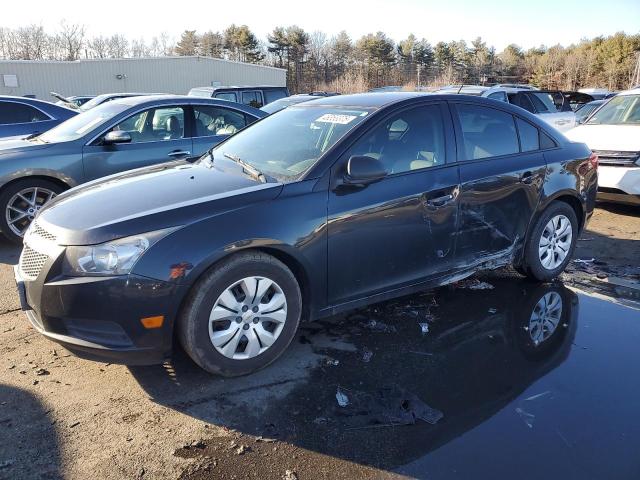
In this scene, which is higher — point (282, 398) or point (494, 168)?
A: point (494, 168)

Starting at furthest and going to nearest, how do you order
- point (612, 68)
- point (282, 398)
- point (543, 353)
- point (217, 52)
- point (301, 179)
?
point (217, 52), point (612, 68), point (543, 353), point (301, 179), point (282, 398)

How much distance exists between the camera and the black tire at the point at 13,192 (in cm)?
582

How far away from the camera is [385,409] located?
2980mm

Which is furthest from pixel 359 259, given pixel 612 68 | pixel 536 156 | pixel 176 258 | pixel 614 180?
pixel 612 68

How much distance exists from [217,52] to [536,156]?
64.9 metres

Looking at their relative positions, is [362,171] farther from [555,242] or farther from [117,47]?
[117,47]

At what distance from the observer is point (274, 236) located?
3.17 metres

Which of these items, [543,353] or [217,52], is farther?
[217,52]

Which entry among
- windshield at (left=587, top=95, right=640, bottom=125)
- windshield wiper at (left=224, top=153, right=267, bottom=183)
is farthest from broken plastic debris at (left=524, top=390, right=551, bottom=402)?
windshield at (left=587, top=95, right=640, bottom=125)

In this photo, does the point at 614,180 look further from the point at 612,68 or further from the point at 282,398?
the point at 612,68

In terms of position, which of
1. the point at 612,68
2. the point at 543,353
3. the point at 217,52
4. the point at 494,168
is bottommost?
the point at 543,353

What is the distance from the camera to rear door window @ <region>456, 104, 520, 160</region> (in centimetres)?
421

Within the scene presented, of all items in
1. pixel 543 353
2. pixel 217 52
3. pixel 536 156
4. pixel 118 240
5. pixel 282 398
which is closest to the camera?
pixel 118 240

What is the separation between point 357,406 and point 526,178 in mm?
2578
